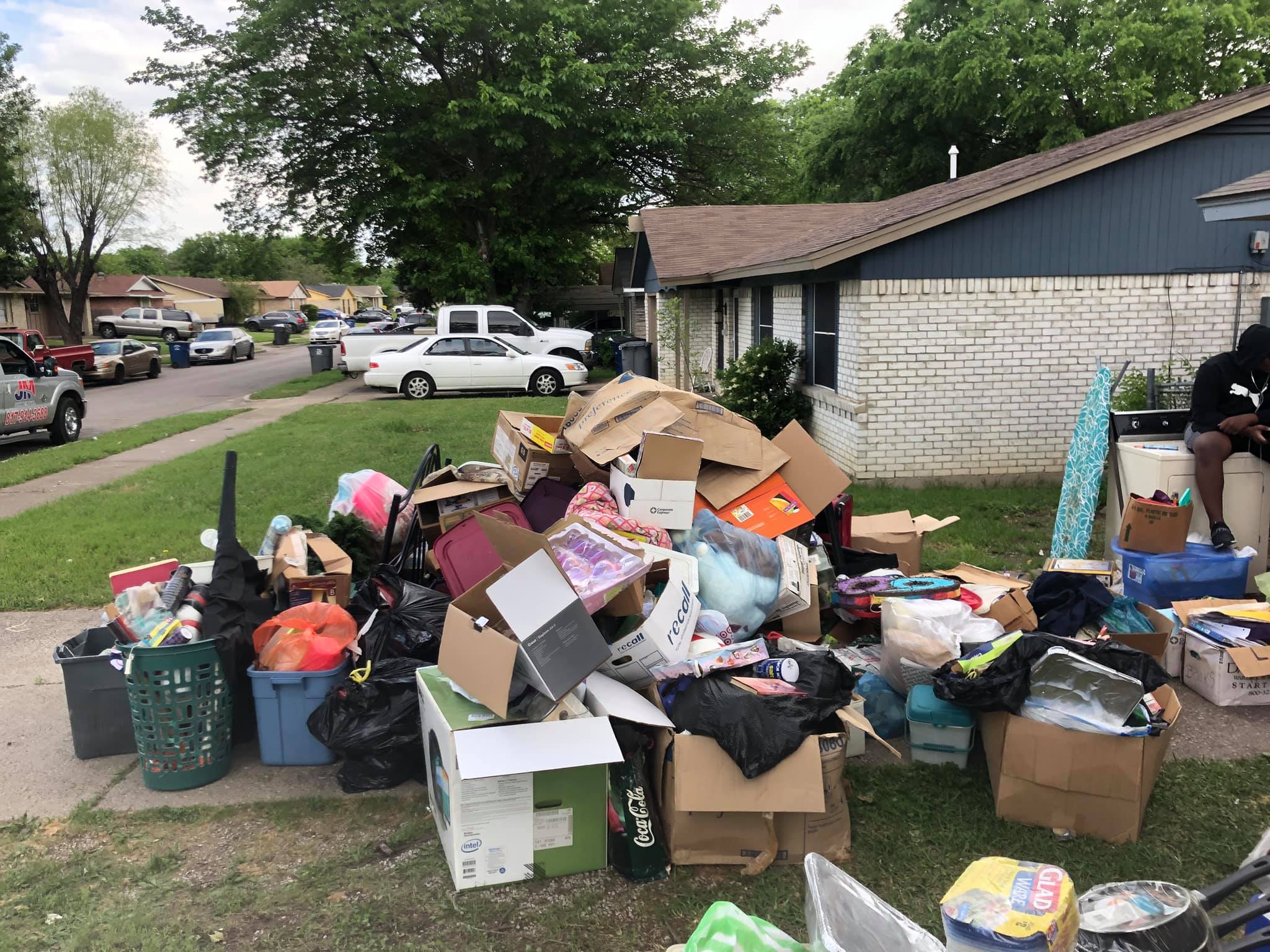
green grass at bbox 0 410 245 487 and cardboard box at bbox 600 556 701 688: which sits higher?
cardboard box at bbox 600 556 701 688

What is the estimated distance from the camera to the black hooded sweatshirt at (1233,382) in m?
6.23

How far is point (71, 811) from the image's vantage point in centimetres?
389

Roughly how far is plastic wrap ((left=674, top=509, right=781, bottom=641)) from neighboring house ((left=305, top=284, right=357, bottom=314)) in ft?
345

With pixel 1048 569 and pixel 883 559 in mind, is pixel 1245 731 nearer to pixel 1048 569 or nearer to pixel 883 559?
pixel 1048 569

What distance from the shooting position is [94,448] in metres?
13.8

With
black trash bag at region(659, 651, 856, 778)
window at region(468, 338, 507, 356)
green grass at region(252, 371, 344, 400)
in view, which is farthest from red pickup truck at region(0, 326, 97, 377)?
black trash bag at region(659, 651, 856, 778)

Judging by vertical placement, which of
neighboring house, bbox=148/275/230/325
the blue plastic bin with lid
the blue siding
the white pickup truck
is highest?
neighboring house, bbox=148/275/230/325

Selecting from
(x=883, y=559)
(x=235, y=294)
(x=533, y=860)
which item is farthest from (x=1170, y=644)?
(x=235, y=294)

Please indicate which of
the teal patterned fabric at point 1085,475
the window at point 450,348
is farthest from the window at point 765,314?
the window at point 450,348

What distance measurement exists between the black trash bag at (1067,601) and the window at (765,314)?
853 centimetres

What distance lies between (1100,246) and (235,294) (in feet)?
238

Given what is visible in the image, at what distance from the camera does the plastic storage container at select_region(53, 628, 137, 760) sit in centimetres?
426

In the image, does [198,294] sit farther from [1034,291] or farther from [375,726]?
[375,726]

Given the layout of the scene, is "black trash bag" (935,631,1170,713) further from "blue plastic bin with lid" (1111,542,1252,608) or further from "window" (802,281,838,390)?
Answer: "window" (802,281,838,390)
